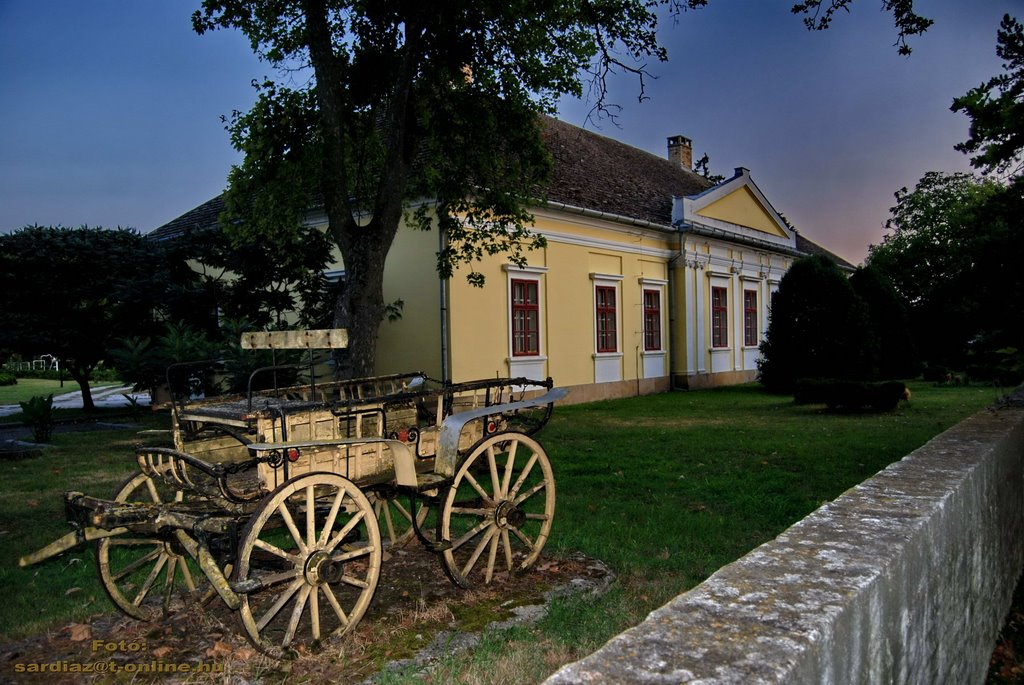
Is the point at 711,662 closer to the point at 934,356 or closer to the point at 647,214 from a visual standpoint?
the point at 647,214

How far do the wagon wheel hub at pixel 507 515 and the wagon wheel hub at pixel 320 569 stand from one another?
4.05 ft

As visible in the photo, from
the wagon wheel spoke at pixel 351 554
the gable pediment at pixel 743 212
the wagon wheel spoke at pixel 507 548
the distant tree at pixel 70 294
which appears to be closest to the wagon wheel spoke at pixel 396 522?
the wagon wheel spoke at pixel 507 548

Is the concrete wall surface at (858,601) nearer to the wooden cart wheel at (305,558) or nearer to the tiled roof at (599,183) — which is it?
the wooden cart wheel at (305,558)

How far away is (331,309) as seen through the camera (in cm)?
1549

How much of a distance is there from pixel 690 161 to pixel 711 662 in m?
32.0

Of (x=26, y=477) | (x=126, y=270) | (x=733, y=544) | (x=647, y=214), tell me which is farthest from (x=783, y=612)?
(x=647, y=214)

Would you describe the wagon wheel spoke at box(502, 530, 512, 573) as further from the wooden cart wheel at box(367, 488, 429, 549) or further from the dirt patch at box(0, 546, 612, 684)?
the wooden cart wheel at box(367, 488, 429, 549)

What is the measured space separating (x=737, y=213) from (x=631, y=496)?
18824 millimetres

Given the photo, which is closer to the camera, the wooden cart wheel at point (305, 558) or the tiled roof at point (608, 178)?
the wooden cart wheel at point (305, 558)

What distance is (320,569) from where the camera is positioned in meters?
3.96

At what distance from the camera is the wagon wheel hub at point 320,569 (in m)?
3.95

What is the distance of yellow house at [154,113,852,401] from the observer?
51.1 ft

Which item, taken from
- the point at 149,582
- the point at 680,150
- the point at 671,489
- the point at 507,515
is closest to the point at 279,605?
the point at 149,582

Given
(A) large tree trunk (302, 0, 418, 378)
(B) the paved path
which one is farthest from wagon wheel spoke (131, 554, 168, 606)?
(B) the paved path
